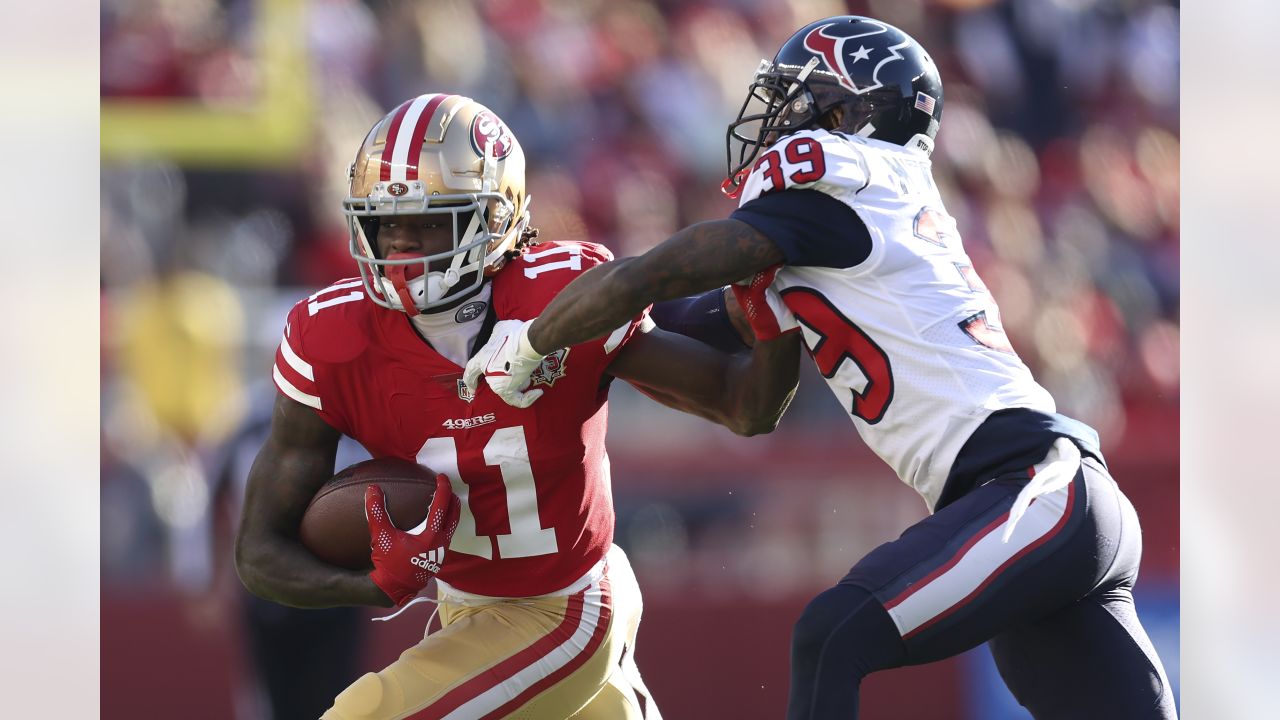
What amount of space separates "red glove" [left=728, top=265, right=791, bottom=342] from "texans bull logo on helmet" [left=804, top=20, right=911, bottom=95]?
397 mm

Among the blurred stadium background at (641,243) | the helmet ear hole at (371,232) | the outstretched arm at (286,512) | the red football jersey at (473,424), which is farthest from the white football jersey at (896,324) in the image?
the blurred stadium background at (641,243)

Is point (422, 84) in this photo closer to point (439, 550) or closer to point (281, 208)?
point (281, 208)

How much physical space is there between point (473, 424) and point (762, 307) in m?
0.56

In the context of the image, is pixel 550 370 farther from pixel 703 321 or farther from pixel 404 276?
pixel 703 321

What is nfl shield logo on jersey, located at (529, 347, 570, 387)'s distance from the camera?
2.42 meters

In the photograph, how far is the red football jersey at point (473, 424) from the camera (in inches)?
95.8

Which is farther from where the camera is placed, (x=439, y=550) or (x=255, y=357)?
(x=255, y=357)

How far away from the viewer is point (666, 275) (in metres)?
2.24

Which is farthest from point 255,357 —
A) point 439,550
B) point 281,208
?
point 439,550

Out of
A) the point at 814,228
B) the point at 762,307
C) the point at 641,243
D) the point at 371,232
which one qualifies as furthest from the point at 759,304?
the point at 641,243

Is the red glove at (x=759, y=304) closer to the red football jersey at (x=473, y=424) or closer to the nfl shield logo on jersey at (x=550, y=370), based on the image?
the red football jersey at (x=473, y=424)

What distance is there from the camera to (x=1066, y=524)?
212 centimetres

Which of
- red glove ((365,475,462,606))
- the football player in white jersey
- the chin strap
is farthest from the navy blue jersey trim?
the chin strap

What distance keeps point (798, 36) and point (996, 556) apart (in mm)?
1061
